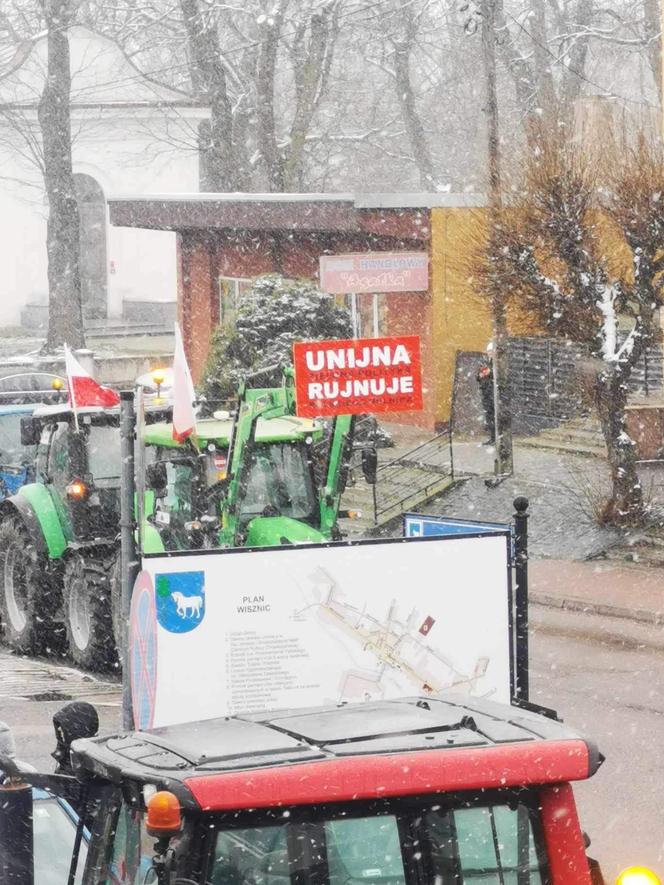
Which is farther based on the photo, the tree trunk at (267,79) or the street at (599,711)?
the tree trunk at (267,79)

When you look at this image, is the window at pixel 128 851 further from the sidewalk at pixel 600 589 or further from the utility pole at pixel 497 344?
the utility pole at pixel 497 344

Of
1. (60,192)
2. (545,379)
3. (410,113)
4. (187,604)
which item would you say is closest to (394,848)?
(187,604)

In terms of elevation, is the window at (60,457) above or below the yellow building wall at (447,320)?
below

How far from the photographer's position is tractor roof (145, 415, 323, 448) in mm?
14578

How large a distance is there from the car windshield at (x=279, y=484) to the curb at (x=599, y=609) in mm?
4248

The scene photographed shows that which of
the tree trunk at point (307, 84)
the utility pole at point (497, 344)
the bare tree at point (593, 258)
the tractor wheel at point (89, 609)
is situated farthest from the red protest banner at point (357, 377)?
the tree trunk at point (307, 84)

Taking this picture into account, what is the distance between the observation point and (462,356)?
26641mm

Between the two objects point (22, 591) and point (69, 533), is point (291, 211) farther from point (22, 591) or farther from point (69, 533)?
point (69, 533)

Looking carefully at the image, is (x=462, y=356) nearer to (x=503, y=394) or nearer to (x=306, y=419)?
(x=503, y=394)

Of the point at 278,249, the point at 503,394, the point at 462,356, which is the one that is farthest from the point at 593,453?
the point at 278,249

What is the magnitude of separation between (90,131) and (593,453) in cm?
2704

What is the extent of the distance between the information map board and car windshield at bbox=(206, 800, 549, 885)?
376 centimetres

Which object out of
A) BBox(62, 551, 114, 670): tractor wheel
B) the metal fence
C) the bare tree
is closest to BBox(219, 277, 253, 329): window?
the metal fence

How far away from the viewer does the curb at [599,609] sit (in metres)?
16.8
